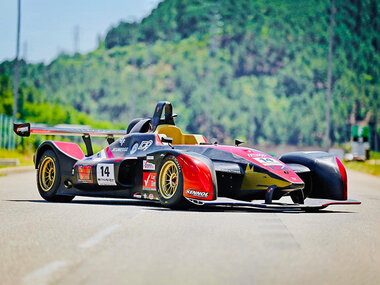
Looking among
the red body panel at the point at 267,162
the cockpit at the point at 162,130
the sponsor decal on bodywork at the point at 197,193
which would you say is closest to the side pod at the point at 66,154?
the cockpit at the point at 162,130

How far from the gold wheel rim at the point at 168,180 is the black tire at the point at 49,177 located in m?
2.65

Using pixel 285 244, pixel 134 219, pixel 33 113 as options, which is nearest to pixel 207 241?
pixel 285 244

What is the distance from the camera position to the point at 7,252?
7.22 metres

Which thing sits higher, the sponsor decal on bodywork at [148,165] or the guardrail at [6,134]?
the sponsor decal on bodywork at [148,165]

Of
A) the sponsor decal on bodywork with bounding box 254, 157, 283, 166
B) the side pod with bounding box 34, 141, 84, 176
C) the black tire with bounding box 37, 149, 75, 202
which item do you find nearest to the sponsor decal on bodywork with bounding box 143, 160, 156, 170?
the sponsor decal on bodywork with bounding box 254, 157, 283, 166

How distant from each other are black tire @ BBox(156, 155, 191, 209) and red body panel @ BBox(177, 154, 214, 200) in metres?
0.11

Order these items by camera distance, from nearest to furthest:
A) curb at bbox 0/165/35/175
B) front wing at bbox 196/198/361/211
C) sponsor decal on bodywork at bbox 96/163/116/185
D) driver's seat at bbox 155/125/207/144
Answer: front wing at bbox 196/198/361/211
sponsor decal on bodywork at bbox 96/163/116/185
driver's seat at bbox 155/125/207/144
curb at bbox 0/165/35/175

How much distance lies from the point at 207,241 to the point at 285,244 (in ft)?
2.77

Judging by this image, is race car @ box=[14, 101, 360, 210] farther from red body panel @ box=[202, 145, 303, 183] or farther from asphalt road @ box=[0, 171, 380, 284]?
asphalt road @ box=[0, 171, 380, 284]

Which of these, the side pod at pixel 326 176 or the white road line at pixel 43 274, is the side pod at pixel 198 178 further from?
the white road line at pixel 43 274

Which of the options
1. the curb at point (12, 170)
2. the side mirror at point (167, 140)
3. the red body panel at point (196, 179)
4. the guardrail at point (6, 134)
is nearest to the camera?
the red body panel at point (196, 179)

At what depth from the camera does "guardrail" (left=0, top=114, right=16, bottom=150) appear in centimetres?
3917

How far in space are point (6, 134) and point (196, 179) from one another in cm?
3016

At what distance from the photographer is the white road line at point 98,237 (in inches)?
307
